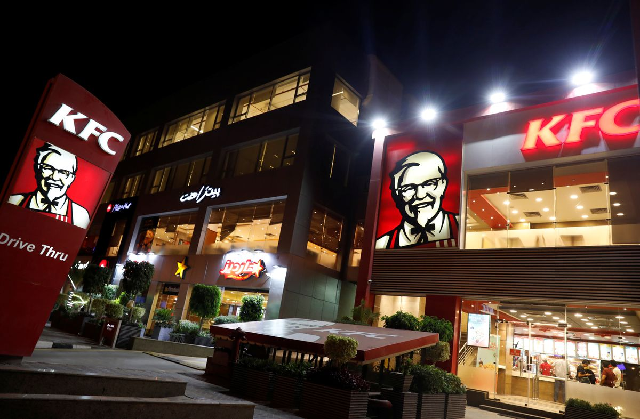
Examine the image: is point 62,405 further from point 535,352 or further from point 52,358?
point 535,352

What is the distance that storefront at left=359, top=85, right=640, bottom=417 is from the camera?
526 inches

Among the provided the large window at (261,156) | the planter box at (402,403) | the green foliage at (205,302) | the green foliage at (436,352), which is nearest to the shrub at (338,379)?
the planter box at (402,403)

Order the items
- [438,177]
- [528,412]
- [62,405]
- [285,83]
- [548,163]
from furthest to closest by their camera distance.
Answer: [285,83] < [438,177] < [548,163] < [528,412] < [62,405]

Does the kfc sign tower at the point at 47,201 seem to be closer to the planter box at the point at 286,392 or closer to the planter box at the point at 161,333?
the planter box at the point at 286,392

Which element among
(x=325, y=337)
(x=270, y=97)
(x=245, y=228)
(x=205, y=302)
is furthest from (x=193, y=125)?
(x=325, y=337)

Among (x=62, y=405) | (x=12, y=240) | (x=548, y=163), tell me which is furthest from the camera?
(x=548, y=163)

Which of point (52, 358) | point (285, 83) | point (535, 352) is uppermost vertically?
point (285, 83)

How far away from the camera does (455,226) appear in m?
16.8

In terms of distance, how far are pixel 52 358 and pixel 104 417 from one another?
7406 mm

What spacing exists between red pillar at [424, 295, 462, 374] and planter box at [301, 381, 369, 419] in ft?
28.7

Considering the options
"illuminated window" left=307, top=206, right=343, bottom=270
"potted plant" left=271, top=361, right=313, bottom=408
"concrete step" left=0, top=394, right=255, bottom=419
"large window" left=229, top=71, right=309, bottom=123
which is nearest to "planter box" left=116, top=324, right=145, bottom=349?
"illuminated window" left=307, top=206, right=343, bottom=270

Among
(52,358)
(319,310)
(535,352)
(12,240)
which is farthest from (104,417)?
(319,310)

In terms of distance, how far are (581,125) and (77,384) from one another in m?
16.7

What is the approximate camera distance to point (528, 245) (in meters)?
15.2
